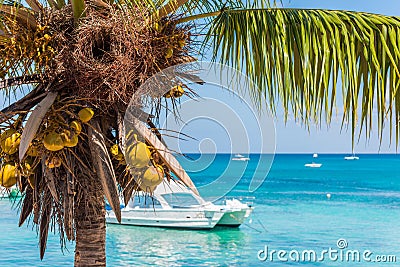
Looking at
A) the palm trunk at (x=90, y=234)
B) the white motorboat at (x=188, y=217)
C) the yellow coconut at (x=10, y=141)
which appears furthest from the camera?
the white motorboat at (x=188, y=217)

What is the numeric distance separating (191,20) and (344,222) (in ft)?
73.0

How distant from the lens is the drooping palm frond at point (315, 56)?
7.44ft

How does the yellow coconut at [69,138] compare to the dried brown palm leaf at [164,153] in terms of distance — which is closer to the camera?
the yellow coconut at [69,138]

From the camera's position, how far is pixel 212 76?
2.17m

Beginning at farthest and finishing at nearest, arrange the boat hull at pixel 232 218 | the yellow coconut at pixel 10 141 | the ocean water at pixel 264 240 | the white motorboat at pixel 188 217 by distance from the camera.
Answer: the boat hull at pixel 232 218 < the white motorboat at pixel 188 217 < the ocean water at pixel 264 240 < the yellow coconut at pixel 10 141

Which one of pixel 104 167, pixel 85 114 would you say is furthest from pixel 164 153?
pixel 85 114

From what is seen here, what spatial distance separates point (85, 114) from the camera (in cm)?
207

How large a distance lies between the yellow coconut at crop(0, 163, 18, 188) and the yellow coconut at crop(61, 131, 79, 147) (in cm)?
25

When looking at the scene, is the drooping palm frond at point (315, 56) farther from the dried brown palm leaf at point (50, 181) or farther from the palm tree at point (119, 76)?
the dried brown palm leaf at point (50, 181)

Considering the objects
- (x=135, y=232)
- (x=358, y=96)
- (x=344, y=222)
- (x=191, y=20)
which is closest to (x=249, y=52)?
(x=191, y=20)

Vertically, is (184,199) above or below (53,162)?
below

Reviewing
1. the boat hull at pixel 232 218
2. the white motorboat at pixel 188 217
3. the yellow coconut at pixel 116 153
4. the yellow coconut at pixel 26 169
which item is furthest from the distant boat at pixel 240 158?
the boat hull at pixel 232 218

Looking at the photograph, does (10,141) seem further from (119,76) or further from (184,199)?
(184,199)

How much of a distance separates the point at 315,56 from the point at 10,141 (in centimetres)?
125
